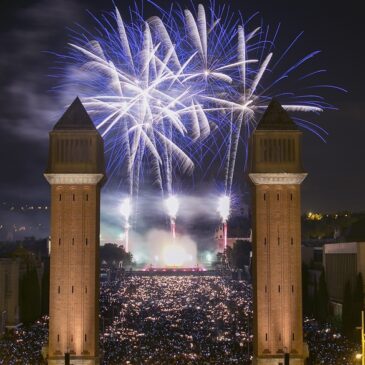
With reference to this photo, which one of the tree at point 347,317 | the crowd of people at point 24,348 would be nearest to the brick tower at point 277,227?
the crowd of people at point 24,348

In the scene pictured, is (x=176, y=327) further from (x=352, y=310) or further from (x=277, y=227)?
(x=277, y=227)

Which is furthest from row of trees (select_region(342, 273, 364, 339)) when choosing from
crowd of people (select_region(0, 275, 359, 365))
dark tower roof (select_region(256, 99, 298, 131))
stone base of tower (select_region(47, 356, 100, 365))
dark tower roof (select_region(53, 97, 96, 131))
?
dark tower roof (select_region(53, 97, 96, 131))

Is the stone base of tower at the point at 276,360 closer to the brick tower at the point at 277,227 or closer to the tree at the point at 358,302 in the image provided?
the brick tower at the point at 277,227

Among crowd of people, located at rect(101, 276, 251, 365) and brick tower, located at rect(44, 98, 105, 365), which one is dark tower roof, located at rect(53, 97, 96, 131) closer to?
brick tower, located at rect(44, 98, 105, 365)

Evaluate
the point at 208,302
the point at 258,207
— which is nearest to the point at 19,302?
the point at 208,302

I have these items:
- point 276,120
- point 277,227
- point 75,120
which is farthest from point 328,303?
point 75,120

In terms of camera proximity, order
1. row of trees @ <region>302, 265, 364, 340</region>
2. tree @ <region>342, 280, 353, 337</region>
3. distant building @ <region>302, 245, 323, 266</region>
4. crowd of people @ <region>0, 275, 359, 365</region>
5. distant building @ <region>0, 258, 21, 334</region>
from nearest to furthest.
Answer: crowd of people @ <region>0, 275, 359, 365</region>
tree @ <region>342, 280, 353, 337</region>
row of trees @ <region>302, 265, 364, 340</region>
distant building @ <region>0, 258, 21, 334</region>
distant building @ <region>302, 245, 323, 266</region>
